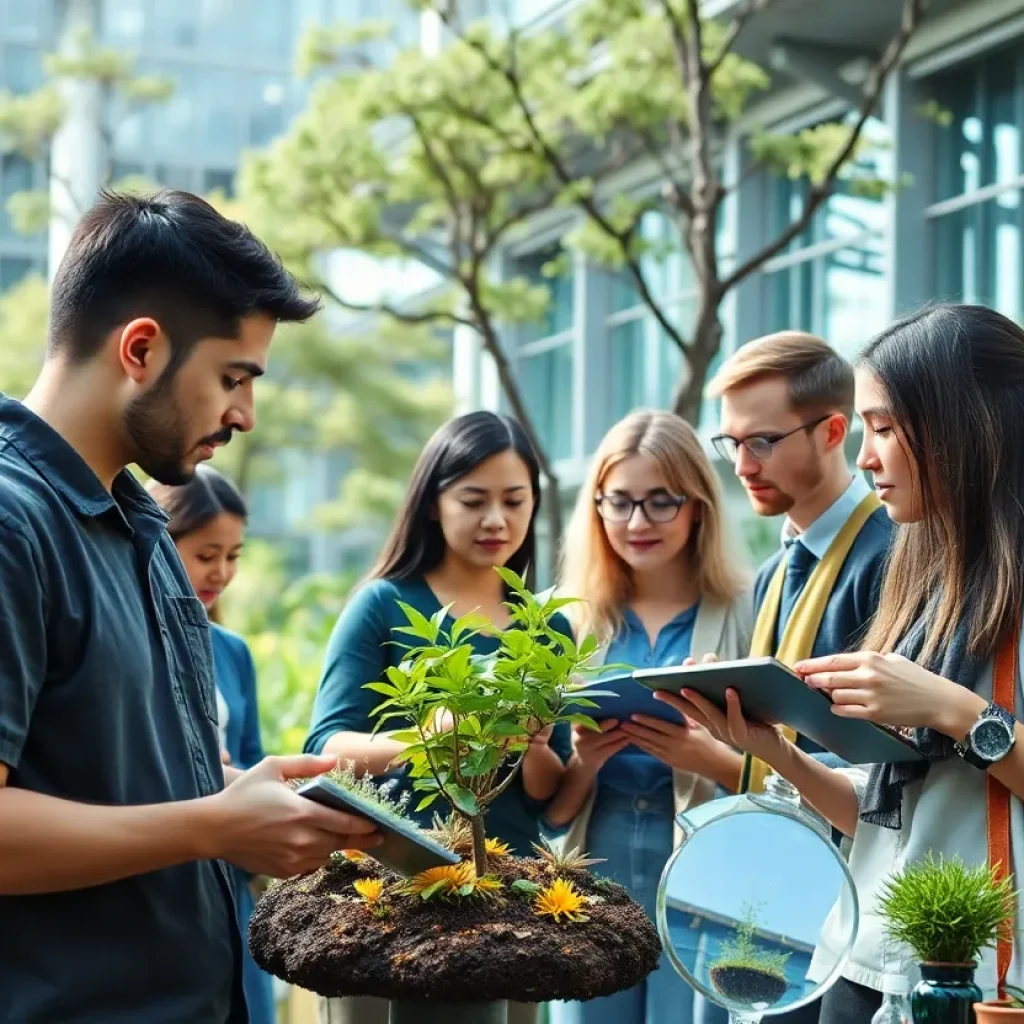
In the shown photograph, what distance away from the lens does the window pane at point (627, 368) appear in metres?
12.5

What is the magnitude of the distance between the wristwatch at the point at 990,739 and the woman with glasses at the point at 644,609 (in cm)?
100

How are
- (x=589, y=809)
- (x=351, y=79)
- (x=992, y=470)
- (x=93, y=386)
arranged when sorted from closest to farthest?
1. (x=93, y=386)
2. (x=992, y=470)
3. (x=589, y=809)
4. (x=351, y=79)

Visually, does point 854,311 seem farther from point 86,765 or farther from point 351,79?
point 86,765

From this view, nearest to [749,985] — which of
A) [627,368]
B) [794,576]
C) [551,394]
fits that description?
[794,576]

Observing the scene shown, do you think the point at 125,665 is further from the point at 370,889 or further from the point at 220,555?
the point at 220,555

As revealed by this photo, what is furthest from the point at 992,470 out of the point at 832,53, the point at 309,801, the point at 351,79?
the point at 832,53

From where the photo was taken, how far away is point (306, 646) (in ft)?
38.5

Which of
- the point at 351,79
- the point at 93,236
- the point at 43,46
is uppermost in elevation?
the point at 43,46

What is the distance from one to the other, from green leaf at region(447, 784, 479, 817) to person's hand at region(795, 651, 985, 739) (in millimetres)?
523

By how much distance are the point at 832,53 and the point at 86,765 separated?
8.52 meters

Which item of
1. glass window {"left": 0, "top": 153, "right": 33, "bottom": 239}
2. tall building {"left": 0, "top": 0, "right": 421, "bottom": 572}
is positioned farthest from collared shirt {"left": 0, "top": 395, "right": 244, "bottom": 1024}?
glass window {"left": 0, "top": 153, "right": 33, "bottom": 239}

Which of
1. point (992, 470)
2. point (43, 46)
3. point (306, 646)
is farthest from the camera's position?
point (43, 46)

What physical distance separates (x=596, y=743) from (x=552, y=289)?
35.9 ft

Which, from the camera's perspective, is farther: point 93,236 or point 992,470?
point 992,470
